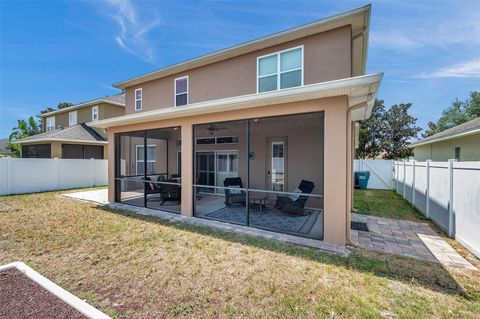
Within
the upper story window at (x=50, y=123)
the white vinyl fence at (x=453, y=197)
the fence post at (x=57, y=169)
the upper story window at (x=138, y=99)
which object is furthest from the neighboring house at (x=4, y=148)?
the white vinyl fence at (x=453, y=197)

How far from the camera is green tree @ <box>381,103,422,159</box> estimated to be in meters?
27.3

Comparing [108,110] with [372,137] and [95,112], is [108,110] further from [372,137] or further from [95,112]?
[372,137]

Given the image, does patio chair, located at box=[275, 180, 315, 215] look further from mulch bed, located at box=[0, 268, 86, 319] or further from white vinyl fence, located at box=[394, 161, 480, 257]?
mulch bed, located at box=[0, 268, 86, 319]

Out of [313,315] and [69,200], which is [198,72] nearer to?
[69,200]

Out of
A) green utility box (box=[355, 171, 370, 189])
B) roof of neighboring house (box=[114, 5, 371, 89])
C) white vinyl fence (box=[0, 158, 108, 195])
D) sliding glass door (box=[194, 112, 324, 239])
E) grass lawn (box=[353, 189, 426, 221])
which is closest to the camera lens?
roof of neighboring house (box=[114, 5, 371, 89])

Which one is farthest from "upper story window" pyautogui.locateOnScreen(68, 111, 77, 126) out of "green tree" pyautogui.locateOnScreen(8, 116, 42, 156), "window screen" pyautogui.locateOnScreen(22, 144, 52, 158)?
"green tree" pyautogui.locateOnScreen(8, 116, 42, 156)

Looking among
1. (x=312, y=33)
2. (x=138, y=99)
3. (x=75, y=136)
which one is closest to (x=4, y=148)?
(x=75, y=136)

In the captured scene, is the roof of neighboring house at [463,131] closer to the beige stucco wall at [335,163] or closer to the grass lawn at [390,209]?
the grass lawn at [390,209]

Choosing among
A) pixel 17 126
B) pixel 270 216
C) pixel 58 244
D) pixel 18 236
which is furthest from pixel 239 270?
pixel 17 126

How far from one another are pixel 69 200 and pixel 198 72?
8.24 meters

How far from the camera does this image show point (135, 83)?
12.0 m

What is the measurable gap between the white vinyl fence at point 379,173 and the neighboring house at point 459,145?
3.17m

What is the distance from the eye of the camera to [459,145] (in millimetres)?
12539

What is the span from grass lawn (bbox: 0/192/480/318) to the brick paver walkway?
42 centimetres
